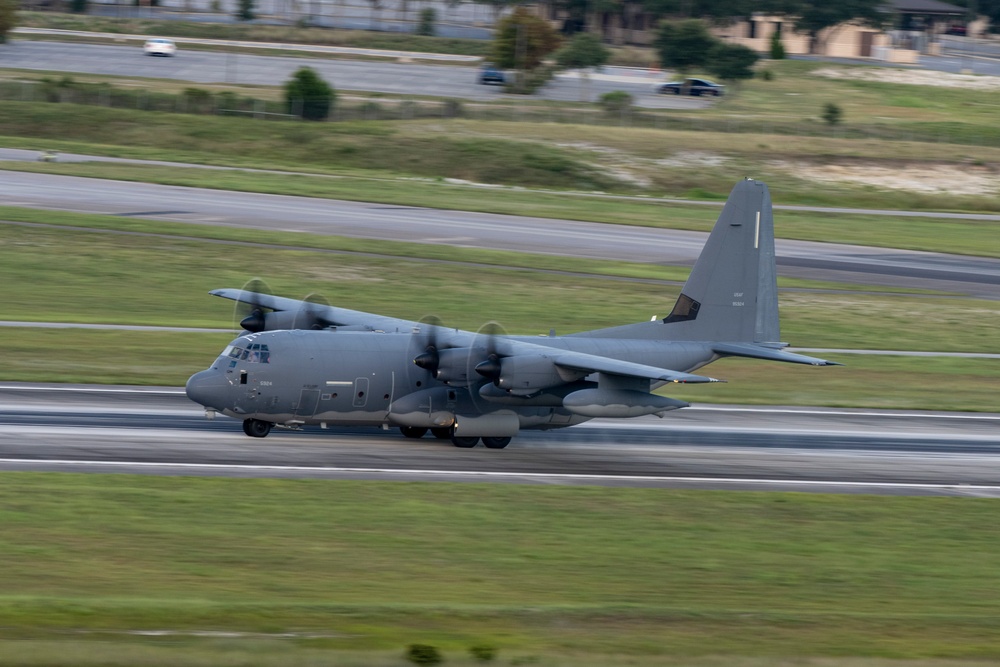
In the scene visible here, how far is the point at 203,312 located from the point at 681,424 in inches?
819

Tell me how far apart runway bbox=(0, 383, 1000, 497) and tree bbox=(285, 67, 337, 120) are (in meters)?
60.4

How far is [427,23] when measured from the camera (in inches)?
6260

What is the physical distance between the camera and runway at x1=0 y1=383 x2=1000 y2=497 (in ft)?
88.0

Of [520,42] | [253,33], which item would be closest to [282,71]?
[520,42]

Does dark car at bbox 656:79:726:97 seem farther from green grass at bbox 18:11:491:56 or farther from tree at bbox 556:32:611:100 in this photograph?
green grass at bbox 18:11:491:56

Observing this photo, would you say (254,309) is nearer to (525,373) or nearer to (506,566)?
(525,373)

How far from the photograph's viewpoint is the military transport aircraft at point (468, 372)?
1118 inches

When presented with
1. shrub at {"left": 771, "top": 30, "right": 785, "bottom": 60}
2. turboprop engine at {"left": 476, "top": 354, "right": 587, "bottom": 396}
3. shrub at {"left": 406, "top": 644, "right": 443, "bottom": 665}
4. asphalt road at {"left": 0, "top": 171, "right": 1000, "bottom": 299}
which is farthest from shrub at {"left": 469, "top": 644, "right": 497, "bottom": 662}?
shrub at {"left": 771, "top": 30, "right": 785, "bottom": 60}

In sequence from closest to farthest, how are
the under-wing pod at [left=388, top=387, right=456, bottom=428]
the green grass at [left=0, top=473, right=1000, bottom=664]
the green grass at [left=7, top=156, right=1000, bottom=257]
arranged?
the green grass at [left=0, top=473, right=1000, bottom=664]
the under-wing pod at [left=388, top=387, right=456, bottom=428]
the green grass at [left=7, top=156, right=1000, bottom=257]

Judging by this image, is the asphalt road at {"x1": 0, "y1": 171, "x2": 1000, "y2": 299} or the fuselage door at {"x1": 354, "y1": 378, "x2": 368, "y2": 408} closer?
the fuselage door at {"x1": 354, "y1": 378, "x2": 368, "y2": 408}

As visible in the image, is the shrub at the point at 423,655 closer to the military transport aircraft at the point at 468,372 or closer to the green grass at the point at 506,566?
the green grass at the point at 506,566

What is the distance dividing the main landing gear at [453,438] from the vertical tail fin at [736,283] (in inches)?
238

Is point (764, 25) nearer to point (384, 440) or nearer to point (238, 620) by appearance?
point (384, 440)

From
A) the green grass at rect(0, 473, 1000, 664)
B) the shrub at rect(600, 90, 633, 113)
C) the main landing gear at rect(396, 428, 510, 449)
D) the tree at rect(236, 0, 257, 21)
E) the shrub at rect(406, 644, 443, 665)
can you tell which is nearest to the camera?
the shrub at rect(406, 644, 443, 665)
